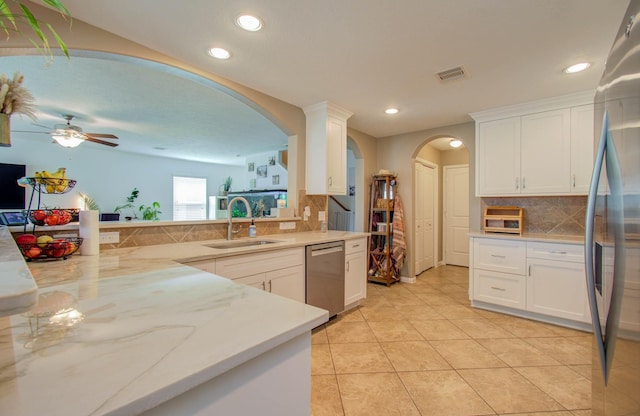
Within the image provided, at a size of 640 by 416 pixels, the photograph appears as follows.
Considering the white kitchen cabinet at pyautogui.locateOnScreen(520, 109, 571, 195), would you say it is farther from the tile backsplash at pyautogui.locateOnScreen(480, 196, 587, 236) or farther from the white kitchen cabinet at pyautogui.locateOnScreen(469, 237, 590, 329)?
the white kitchen cabinet at pyautogui.locateOnScreen(469, 237, 590, 329)

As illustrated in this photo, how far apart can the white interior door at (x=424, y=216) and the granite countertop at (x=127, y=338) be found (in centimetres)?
399

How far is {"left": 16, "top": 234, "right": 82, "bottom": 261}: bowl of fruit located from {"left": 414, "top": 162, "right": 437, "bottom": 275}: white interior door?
4.11m

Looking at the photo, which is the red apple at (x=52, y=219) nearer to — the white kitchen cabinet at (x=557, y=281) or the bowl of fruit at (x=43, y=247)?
the bowl of fruit at (x=43, y=247)

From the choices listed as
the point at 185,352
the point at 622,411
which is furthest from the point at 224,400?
→ the point at 622,411

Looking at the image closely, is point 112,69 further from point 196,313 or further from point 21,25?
point 196,313

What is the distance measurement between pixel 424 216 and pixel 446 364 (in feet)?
10.4

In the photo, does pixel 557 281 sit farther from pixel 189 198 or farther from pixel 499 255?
pixel 189 198

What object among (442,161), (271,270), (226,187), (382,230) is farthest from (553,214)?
(226,187)

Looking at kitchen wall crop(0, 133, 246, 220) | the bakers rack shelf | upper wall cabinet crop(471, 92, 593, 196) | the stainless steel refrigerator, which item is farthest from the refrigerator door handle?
kitchen wall crop(0, 133, 246, 220)

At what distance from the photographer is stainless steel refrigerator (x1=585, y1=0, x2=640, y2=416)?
675 mm

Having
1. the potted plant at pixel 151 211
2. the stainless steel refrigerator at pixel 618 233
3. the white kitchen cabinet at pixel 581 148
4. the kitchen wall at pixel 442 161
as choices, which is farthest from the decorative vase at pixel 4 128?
the potted plant at pixel 151 211

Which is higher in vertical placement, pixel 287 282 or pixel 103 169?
pixel 103 169

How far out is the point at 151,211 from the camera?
23.4 feet

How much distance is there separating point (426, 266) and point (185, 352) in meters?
5.14
